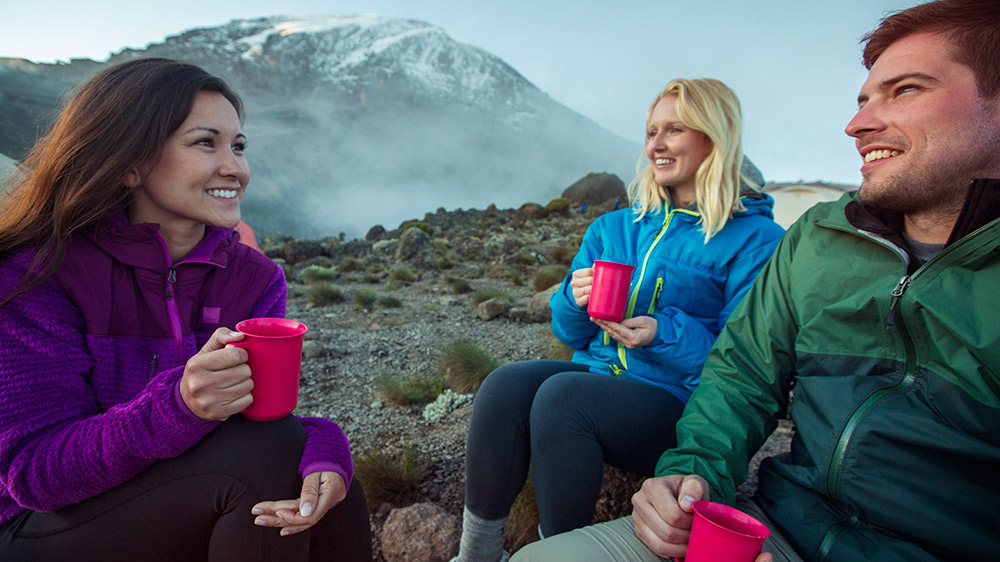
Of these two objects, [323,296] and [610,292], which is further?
[323,296]

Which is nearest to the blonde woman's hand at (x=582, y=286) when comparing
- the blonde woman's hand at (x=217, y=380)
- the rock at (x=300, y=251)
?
→ the blonde woman's hand at (x=217, y=380)

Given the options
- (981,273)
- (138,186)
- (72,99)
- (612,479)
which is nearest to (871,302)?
(981,273)

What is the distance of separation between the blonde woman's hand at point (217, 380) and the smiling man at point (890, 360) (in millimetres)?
736

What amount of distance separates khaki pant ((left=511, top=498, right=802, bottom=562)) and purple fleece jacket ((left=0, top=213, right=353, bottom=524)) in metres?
0.53

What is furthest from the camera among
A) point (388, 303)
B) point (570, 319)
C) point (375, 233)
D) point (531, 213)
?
point (531, 213)

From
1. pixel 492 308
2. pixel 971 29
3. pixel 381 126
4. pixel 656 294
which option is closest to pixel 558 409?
pixel 656 294

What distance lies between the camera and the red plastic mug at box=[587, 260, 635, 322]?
1.56 metres

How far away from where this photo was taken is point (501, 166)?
3221 inches

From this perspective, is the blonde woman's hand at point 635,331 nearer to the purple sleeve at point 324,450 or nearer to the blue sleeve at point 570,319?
the blue sleeve at point 570,319

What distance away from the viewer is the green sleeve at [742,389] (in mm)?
1238

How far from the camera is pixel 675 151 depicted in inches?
75.6

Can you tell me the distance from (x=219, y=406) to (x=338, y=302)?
6082 millimetres

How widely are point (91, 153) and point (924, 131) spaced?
6.72ft

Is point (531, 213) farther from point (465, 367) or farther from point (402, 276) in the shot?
point (465, 367)
